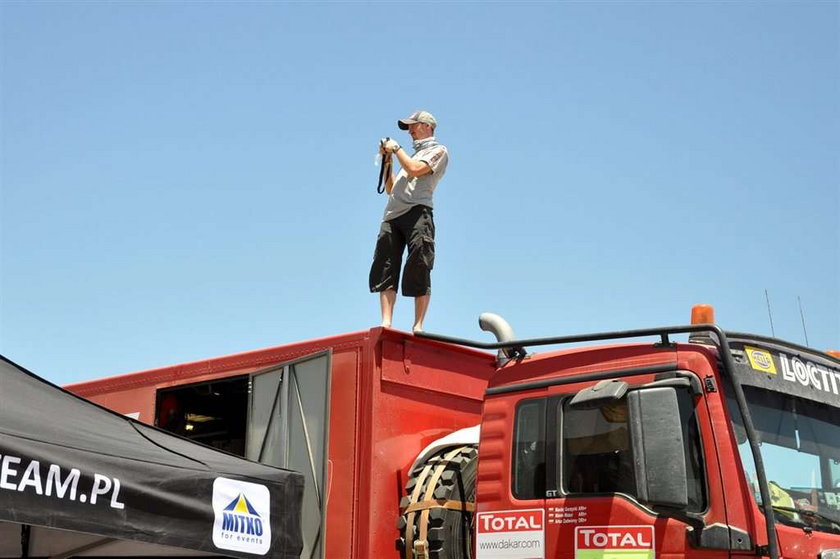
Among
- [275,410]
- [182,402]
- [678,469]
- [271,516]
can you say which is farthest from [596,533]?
[182,402]

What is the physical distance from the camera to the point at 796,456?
5953 millimetres

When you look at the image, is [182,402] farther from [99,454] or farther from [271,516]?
[99,454]

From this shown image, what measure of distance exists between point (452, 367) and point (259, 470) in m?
1.92

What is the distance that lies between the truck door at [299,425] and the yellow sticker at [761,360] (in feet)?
8.82

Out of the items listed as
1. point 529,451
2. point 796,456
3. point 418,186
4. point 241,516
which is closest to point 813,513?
point 796,456

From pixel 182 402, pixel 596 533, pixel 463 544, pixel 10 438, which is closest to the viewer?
pixel 10 438

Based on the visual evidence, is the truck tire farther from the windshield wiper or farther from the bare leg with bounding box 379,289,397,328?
the windshield wiper

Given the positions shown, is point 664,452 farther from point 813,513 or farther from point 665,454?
point 813,513

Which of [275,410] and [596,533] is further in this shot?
[275,410]

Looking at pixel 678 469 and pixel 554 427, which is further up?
pixel 554 427

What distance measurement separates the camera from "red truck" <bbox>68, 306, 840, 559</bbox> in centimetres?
568

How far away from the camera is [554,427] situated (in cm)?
634

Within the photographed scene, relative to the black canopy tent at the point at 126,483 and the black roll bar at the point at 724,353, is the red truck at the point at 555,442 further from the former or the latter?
the black canopy tent at the point at 126,483

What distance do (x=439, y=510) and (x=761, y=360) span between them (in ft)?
6.92
